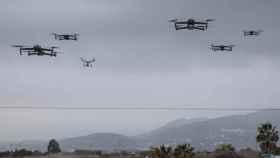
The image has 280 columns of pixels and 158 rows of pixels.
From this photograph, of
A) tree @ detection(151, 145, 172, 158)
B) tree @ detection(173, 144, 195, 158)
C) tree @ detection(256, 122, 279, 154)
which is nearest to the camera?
tree @ detection(151, 145, 172, 158)

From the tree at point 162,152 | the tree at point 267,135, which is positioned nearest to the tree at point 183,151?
the tree at point 162,152

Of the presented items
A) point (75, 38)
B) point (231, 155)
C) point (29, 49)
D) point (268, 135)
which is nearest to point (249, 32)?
point (75, 38)

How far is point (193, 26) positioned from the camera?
65.5 m

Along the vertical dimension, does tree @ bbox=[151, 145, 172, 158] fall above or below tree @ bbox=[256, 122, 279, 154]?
below

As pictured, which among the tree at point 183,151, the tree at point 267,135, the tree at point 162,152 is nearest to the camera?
the tree at point 162,152

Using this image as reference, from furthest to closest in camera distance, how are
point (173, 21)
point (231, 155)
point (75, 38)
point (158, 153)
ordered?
1. point (231, 155)
2. point (158, 153)
3. point (75, 38)
4. point (173, 21)

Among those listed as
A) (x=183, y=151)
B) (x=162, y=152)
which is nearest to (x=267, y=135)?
(x=183, y=151)

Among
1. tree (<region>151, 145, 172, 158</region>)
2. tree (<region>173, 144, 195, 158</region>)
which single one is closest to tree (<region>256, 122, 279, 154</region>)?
tree (<region>173, 144, 195, 158</region>)

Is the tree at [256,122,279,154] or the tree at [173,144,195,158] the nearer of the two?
the tree at [173,144,195,158]

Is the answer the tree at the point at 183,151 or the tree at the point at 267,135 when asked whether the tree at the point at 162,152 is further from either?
the tree at the point at 267,135

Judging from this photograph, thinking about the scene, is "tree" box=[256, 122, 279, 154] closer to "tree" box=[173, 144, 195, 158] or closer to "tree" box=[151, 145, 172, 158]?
"tree" box=[173, 144, 195, 158]

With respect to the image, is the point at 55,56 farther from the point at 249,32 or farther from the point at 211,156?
the point at 211,156

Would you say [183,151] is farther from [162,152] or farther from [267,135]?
[267,135]

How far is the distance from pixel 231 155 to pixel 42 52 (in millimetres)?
128427
